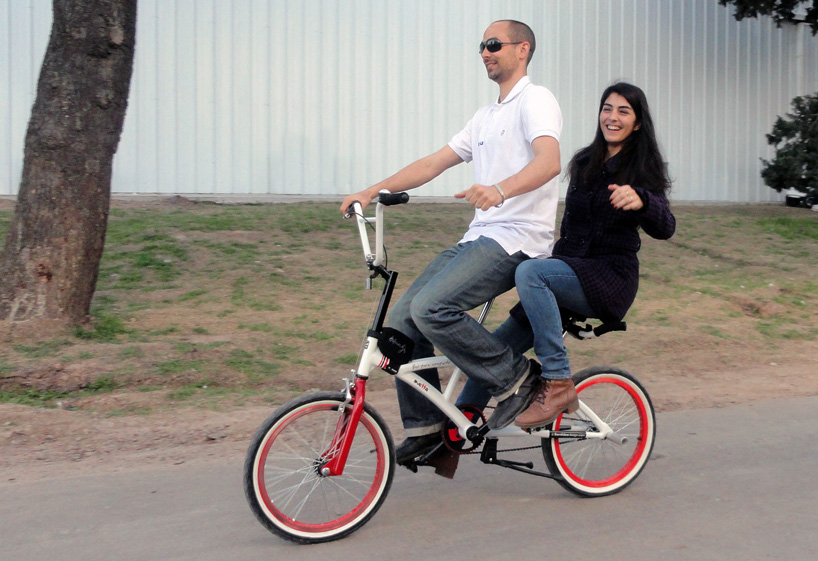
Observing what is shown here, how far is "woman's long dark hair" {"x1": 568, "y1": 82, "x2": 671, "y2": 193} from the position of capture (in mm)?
4078

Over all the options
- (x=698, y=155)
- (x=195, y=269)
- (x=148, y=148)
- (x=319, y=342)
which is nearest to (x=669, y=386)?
(x=319, y=342)

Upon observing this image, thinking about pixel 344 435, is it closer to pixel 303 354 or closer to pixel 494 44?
pixel 494 44

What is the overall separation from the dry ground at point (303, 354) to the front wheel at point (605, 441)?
1323 mm

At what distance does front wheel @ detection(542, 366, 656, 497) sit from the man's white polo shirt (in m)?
0.78

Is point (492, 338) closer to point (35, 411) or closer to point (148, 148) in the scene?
point (35, 411)

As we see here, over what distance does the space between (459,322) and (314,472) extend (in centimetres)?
86

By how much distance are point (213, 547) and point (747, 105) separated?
50.1 ft

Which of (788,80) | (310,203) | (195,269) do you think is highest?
(788,80)

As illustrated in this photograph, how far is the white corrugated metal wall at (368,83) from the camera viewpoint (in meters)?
12.5

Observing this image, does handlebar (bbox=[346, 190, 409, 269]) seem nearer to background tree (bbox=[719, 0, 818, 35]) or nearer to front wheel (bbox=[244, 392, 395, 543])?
front wheel (bbox=[244, 392, 395, 543])

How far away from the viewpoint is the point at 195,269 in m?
8.79

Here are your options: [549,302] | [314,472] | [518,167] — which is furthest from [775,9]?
[314,472]

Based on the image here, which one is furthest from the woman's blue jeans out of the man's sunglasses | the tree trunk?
the tree trunk

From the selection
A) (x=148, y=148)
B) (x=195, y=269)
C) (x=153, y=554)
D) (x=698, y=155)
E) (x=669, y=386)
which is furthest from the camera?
(x=698, y=155)
